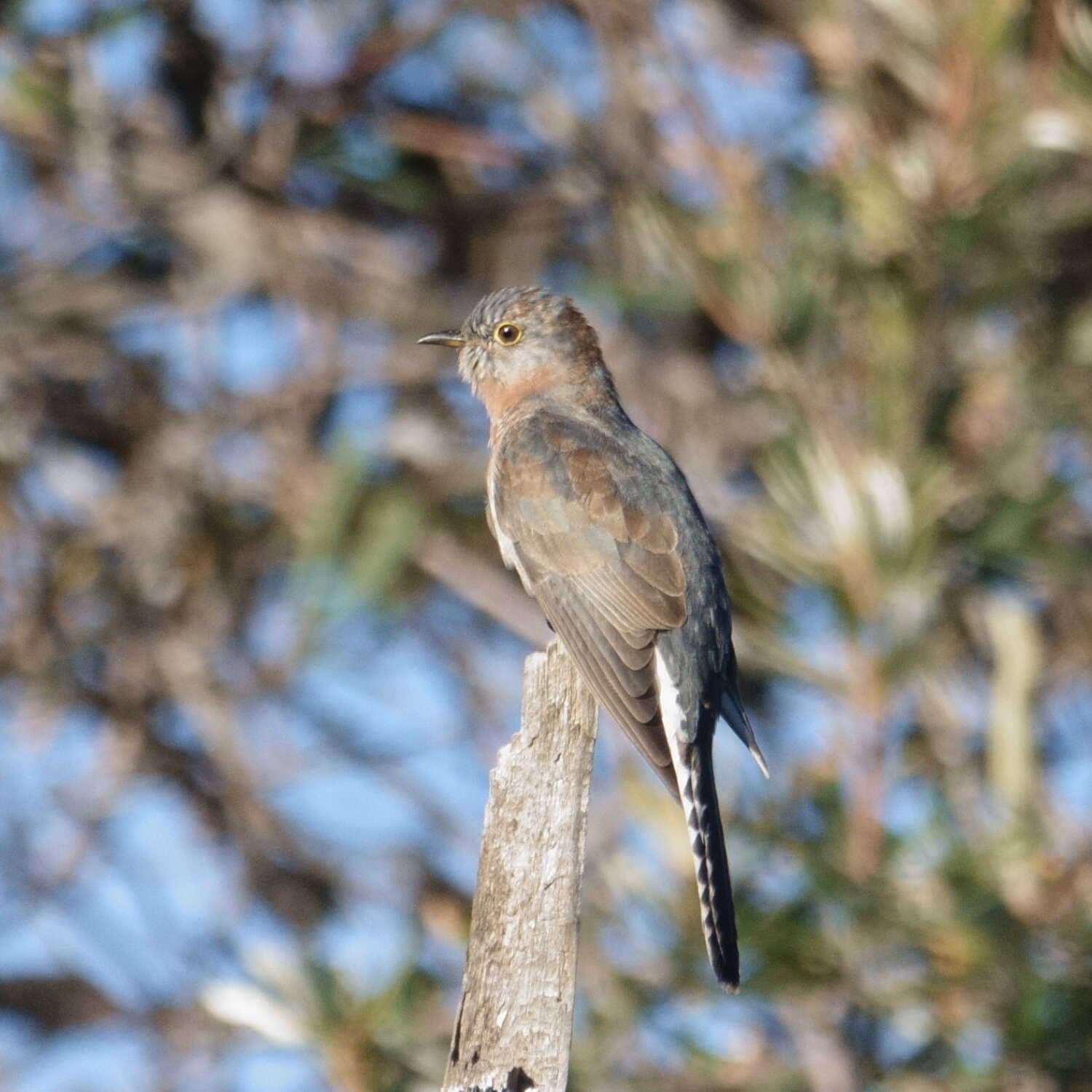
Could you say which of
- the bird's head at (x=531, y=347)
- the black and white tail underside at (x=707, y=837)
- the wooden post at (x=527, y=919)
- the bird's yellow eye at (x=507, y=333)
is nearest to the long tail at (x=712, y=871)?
the black and white tail underside at (x=707, y=837)

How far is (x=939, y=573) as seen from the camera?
18.5 feet

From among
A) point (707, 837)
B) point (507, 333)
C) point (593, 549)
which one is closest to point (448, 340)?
point (507, 333)

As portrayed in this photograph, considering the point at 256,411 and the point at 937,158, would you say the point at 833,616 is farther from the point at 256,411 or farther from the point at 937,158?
→ the point at 256,411

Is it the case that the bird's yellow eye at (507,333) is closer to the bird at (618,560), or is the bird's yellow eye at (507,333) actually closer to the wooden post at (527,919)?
the bird at (618,560)

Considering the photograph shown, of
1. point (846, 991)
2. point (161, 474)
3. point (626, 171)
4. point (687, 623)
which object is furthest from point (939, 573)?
point (161, 474)

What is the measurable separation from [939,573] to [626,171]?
2.05 m

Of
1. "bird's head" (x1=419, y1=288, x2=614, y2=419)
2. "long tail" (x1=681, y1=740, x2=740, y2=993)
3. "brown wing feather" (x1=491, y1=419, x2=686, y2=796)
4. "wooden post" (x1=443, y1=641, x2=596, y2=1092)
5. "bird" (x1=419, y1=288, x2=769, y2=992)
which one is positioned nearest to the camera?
"wooden post" (x1=443, y1=641, x2=596, y2=1092)

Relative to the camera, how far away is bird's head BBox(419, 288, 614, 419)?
626cm

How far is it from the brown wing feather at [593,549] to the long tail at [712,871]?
151mm

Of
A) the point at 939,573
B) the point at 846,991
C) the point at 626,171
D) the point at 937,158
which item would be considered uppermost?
the point at 626,171

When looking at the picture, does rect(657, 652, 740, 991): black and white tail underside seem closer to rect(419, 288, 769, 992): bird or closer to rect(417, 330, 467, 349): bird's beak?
rect(419, 288, 769, 992): bird

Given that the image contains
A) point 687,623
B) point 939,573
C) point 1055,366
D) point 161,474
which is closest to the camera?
point 687,623

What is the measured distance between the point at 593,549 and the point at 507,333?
120cm

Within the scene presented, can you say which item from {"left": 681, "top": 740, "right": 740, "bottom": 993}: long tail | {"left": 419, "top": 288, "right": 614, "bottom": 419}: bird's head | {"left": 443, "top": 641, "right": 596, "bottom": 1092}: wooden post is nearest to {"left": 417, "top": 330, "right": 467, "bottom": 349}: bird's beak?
{"left": 419, "top": 288, "right": 614, "bottom": 419}: bird's head
